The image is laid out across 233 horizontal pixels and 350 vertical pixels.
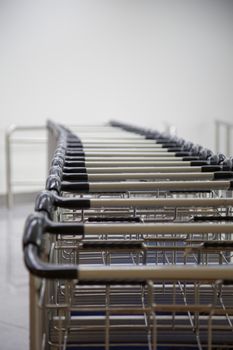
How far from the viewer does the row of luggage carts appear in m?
1.24

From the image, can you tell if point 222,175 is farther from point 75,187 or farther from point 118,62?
point 118,62

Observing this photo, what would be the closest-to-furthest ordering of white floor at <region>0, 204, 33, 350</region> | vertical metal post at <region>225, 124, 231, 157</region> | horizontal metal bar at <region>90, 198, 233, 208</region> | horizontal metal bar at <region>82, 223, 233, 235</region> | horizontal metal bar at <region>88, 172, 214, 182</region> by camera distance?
horizontal metal bar at <region>82, 223, 233, 235</region> < horizontal metal bar at <region>90, 198, 233, 208</region> < horizontal metal bar at <region>88, 172, 214, 182</region> < white floor at <region>0, 204, 33, 350</region> < vertical metal post at <region>225, 124, 231, 157</region>

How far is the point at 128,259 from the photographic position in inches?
99.0

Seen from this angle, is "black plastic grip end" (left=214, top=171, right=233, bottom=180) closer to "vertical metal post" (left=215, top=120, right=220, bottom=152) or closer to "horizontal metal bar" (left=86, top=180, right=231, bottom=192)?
"horizontal metal bar" (left=86, top=180, right=231, bottom=192)

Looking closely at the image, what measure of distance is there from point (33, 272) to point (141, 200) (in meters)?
0.64

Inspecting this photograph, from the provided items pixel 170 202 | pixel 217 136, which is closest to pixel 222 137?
pixel 217 136

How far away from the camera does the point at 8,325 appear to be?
3.33 meters

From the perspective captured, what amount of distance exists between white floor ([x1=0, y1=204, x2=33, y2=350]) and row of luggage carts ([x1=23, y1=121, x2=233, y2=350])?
0.95 metres

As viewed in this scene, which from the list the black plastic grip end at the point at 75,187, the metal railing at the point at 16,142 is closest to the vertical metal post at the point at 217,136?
the metal railing at the point at 16,142

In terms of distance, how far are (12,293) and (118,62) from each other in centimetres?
425

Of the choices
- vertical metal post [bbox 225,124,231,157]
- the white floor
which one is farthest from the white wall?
the white floor

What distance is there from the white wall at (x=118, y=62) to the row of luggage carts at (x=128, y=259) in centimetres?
424

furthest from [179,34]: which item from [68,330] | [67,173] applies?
[68,330]

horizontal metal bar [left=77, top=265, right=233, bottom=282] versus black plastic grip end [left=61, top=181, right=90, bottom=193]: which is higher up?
black plastic grip end [left=61, top=181, right=90, bottom=193]
